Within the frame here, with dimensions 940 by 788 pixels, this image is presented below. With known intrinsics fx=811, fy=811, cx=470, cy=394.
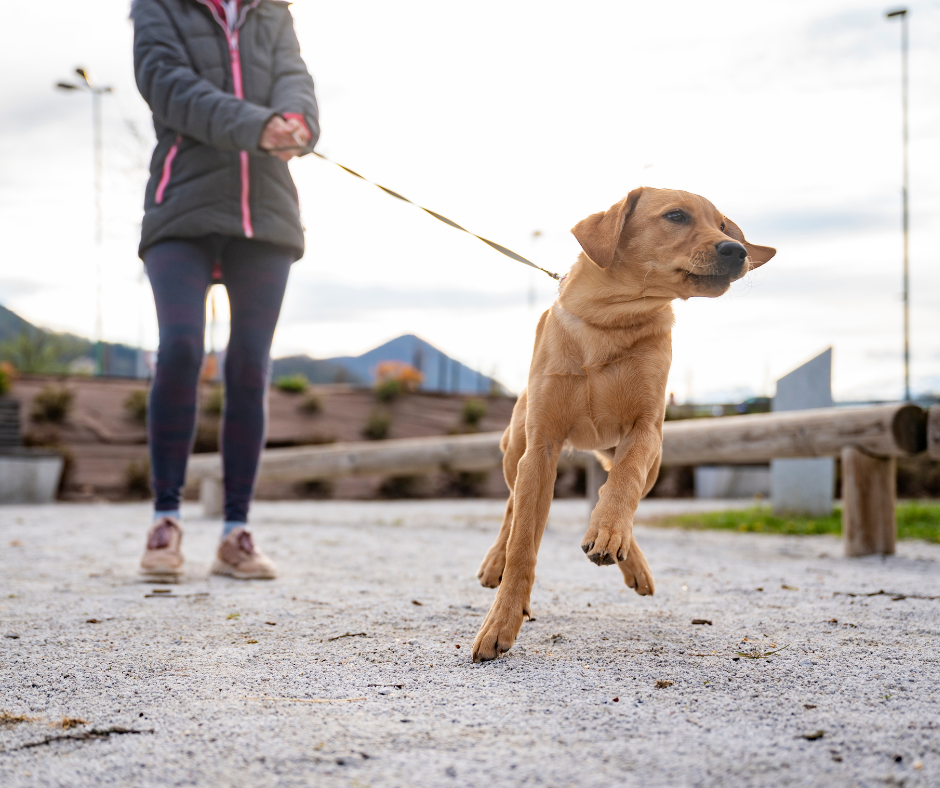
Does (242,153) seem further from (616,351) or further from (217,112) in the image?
(616,351)

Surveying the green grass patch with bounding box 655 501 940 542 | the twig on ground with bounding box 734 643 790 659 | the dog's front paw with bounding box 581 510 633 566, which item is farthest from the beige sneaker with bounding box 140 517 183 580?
the green grass patch with bounding box 655 501 940 542

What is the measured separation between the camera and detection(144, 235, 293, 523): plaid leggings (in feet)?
10.7

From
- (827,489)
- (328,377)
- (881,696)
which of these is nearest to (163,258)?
(881,696)

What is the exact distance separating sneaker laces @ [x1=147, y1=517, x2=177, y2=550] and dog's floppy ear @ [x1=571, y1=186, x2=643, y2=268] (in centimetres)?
214

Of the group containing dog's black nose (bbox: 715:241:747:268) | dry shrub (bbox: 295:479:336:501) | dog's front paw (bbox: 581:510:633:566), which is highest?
dog's black nose (bbox: 715:241:747:268)

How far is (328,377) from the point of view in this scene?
17.6 meters

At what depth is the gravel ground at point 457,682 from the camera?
1349 millimetres

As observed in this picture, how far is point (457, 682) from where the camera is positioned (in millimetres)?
1865

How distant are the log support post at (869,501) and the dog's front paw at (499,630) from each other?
3221mm

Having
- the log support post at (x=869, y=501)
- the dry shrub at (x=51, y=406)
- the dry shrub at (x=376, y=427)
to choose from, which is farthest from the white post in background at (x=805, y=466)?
the dry shrub at (x=51, y=406)

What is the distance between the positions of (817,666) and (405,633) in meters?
1.13

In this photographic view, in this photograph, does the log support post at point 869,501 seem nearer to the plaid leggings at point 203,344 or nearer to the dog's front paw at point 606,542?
the dog's front paw at point 606,542

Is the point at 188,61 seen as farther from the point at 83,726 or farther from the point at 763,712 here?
the point at 763,712

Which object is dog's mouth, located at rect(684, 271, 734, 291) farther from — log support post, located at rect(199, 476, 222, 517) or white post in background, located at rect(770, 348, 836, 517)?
log support post, located at rect(199, 476, 222, 517)
